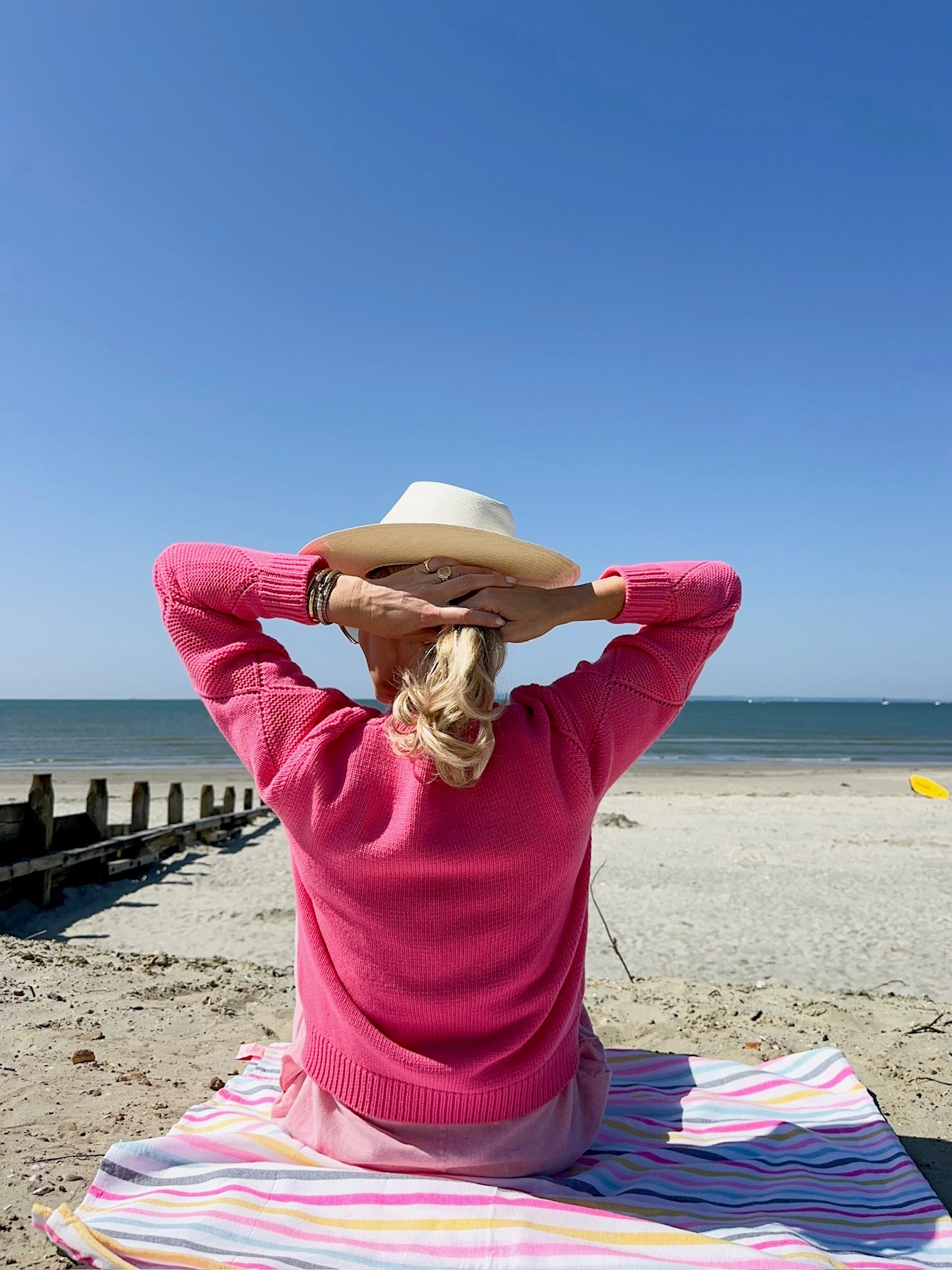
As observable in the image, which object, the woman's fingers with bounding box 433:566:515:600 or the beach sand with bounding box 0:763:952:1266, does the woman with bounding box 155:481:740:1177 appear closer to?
the woman's fingers with bounding box 433:566:515:600

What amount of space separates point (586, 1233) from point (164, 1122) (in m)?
1.86

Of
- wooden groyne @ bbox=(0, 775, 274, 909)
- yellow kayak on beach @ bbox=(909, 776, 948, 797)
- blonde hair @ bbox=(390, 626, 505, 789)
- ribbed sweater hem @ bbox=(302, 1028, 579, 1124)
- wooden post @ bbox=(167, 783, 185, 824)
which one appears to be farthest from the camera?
yellow kayak on beach @ bbox=(909, 776, 948, 797)

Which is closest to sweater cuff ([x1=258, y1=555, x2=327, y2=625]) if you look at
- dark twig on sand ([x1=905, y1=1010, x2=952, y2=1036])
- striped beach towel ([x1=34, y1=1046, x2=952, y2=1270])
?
striped beach towel ([x1=34, y1=1046, x2=952, y2=1270])

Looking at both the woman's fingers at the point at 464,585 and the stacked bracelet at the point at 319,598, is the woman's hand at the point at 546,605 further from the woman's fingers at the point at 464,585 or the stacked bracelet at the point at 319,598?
the stacked bracelet at the point at 319,598

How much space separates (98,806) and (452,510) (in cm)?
813

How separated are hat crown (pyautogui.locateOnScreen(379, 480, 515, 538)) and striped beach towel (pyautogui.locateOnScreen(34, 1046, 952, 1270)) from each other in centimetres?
164

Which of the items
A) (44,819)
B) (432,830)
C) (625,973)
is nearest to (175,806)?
(44,819)

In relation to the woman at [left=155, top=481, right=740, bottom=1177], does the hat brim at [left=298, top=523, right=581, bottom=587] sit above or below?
above

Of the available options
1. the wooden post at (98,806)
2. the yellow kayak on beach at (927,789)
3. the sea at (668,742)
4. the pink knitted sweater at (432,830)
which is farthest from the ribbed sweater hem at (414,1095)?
the sea at (668,742)

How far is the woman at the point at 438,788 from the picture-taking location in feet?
6.01

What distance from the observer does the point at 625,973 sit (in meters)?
6.75

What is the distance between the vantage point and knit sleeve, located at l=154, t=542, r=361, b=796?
6.09 feet

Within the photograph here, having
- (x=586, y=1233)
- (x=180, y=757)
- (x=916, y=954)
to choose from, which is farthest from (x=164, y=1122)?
(x=180, y=757)

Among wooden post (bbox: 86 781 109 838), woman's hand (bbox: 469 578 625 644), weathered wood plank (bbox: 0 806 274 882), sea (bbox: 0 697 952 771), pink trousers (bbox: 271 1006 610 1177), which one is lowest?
sea (bbox: 0 697 952 771)
